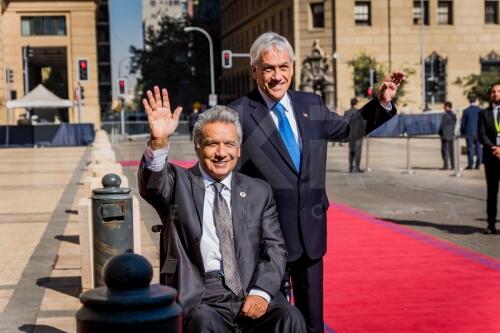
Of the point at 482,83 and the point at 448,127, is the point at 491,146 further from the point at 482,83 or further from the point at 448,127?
the point at 482,83

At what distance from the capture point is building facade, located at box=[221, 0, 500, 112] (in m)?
56.9

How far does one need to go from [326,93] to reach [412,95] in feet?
19.1

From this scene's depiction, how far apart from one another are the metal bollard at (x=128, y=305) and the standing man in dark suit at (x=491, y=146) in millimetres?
9376

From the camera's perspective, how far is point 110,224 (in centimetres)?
711

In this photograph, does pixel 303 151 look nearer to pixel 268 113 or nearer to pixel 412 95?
pixel 268 113

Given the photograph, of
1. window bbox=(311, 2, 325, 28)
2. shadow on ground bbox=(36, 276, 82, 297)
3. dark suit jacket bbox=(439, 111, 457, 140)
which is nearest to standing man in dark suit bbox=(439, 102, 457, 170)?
dark suit jacket bbox=(439, 111, 457, 140)

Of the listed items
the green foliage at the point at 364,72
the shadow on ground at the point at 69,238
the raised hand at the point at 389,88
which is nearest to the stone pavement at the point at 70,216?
the shadow on ground at the point at 69,238

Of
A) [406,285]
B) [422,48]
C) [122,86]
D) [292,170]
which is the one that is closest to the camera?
[292,170]

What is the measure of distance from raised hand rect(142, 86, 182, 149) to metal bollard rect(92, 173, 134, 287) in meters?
3.07

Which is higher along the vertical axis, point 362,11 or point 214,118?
point 362,11

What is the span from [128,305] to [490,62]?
190 ft

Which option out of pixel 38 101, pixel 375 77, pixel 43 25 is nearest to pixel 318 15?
pixel 375 77

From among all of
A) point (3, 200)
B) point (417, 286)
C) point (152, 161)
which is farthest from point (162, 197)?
point (3, 200)

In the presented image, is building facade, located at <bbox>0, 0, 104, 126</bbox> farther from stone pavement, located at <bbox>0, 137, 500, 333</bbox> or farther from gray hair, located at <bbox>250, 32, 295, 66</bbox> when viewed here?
gray hair, located at <bbox>250, 32, 295, 66</bbox>
